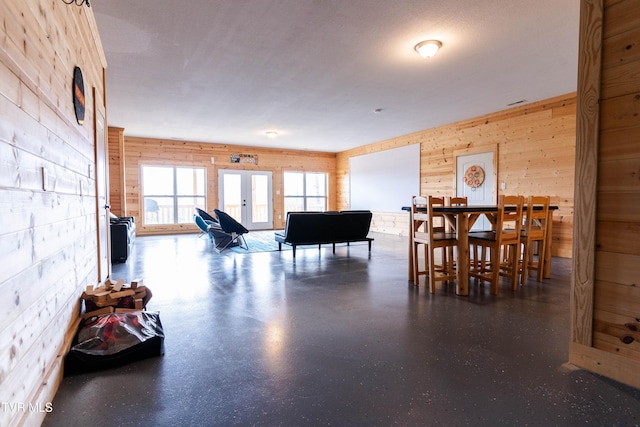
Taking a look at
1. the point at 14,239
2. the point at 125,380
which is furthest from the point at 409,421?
the point at 14,239

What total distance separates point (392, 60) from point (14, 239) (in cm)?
385

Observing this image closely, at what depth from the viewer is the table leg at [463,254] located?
10.5 feet

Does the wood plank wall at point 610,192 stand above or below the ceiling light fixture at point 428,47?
below

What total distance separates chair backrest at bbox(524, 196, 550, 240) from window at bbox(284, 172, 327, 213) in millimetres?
7886

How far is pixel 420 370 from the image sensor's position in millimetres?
1795

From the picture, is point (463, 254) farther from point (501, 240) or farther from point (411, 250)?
point (411, 250)

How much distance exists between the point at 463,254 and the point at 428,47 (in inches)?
85.3

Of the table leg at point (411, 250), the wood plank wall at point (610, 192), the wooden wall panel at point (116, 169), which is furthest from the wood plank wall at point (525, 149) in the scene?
the wooden wall panel at point (116, 169)

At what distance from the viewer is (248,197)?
10.2 metres

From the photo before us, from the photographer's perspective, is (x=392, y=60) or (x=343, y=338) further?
(x=392, y=60)

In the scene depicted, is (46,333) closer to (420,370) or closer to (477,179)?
(420,370)

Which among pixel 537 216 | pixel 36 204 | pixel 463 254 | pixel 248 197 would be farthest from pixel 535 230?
pixel 248 197

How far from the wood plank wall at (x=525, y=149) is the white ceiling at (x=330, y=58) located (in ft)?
1.10

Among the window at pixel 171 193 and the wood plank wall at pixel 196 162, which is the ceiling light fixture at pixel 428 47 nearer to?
the wood plank wall at pixel 196 162
